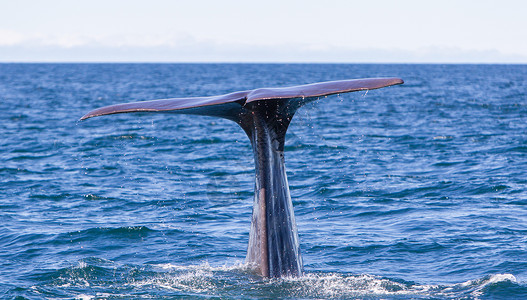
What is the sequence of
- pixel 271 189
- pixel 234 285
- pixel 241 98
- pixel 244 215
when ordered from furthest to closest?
pixel 244 215
pixel 234 285
pixel 271 189
pixel 241 98

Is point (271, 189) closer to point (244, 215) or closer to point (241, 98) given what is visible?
point (241, 98)

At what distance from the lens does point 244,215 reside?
549 inches

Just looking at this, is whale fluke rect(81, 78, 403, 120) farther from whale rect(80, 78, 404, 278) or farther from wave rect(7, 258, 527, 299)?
wave rect(7, 258, 527, 299)

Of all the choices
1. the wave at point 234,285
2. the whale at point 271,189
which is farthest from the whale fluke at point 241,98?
the wave at point 234,285

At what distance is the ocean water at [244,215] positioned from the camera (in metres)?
9.40

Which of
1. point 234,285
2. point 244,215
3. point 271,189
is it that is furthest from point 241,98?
point 244,215

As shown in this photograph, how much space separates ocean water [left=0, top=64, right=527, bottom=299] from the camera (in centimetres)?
940

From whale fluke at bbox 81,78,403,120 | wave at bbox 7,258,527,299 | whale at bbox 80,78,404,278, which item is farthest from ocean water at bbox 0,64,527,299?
whale fluke at bbox 81,78,403,120

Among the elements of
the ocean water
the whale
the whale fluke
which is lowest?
the ocean water

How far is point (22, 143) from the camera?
25.1 metres

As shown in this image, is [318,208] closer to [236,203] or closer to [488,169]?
[236,203]

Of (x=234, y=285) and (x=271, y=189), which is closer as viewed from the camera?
(x=271, y=189)

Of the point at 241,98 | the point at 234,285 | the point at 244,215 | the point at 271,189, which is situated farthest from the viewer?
the point at 244,215

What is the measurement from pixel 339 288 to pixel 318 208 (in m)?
5.42
